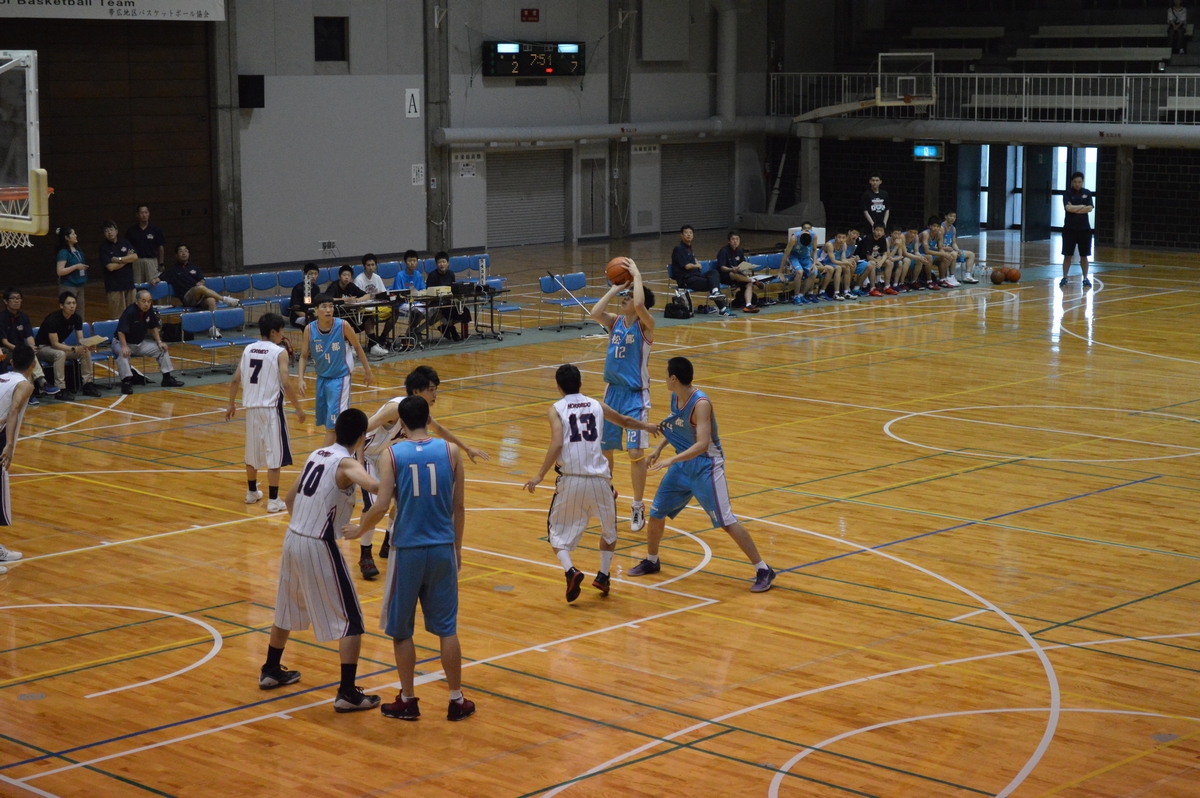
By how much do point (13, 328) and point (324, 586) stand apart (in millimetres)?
9663

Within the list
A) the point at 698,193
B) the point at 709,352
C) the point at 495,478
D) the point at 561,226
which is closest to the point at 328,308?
the point at 495,478

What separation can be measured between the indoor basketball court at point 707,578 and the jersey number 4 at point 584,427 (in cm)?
107

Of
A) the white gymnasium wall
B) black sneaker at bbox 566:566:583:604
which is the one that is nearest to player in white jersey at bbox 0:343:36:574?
black sneaker at bbox 566:566:583:604

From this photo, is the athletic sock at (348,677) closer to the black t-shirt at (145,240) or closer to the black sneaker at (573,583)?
the black sneaker at (573,583)

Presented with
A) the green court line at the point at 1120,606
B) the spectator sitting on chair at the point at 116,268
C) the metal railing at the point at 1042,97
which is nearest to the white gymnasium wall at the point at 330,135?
the spectator sitting on chair at the point at 116,268

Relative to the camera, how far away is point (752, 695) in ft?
25.6

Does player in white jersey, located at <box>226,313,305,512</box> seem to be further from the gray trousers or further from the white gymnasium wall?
the white gymnasium wall

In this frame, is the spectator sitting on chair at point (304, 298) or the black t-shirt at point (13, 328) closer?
the black t-shirt at point (13, 328)

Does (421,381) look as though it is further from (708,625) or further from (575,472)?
(708,625)

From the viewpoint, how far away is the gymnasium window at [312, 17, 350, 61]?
28.5 m

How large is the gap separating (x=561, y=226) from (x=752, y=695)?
2685 cm

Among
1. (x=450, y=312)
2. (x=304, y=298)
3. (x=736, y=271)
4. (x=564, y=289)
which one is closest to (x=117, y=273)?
(x=304, y=298)

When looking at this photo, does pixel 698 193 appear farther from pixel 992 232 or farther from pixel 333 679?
pixel 333 679

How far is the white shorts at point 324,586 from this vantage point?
24.6ft
